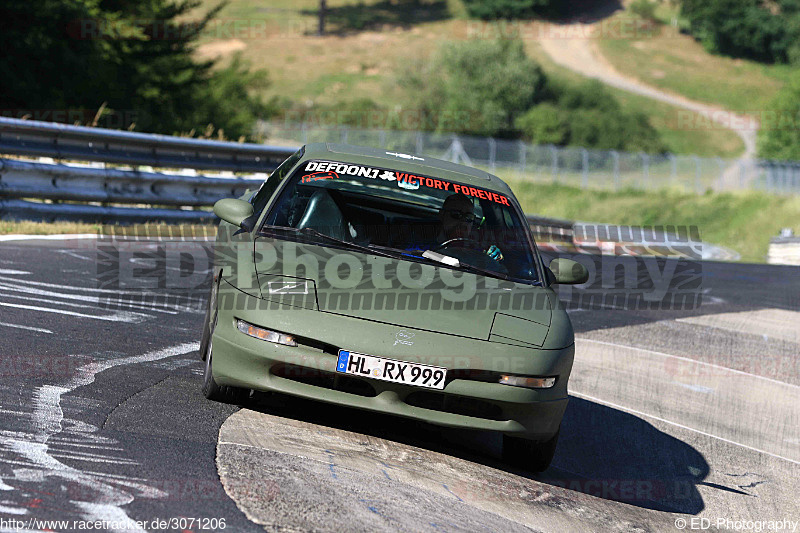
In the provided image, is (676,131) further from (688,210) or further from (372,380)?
(372,380)

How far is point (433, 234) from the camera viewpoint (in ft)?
20.4

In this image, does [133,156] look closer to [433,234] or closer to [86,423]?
[433,234]

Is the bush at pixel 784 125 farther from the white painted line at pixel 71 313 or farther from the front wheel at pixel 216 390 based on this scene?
the front wheel at pixel 216 390

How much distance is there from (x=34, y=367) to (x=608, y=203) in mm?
39102

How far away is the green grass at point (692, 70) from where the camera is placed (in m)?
81.2

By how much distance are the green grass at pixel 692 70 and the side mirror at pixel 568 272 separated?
76872mm

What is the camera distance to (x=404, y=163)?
6484 mm

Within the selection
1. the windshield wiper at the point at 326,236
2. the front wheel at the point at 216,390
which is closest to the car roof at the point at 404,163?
the windshield wiper at the point at 326,236

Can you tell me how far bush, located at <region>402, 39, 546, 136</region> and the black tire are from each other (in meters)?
58.3

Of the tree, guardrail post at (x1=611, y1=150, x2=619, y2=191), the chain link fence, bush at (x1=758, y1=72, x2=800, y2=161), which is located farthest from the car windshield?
bush at (x1=758, y1=72, x2=800, y2=161)

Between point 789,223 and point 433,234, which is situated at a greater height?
point 433,234

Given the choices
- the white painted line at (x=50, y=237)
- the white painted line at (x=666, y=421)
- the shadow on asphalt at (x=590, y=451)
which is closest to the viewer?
the shadow on asphalt at (x=590, y=451)

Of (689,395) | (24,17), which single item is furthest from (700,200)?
(689,395)

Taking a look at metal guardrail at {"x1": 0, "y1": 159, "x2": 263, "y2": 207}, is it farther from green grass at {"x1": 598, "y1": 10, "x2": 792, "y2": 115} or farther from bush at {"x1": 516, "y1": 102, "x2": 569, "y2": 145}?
green grass at {"x1": 598, "y1": 10, "x2": 792, "y2": 115}
